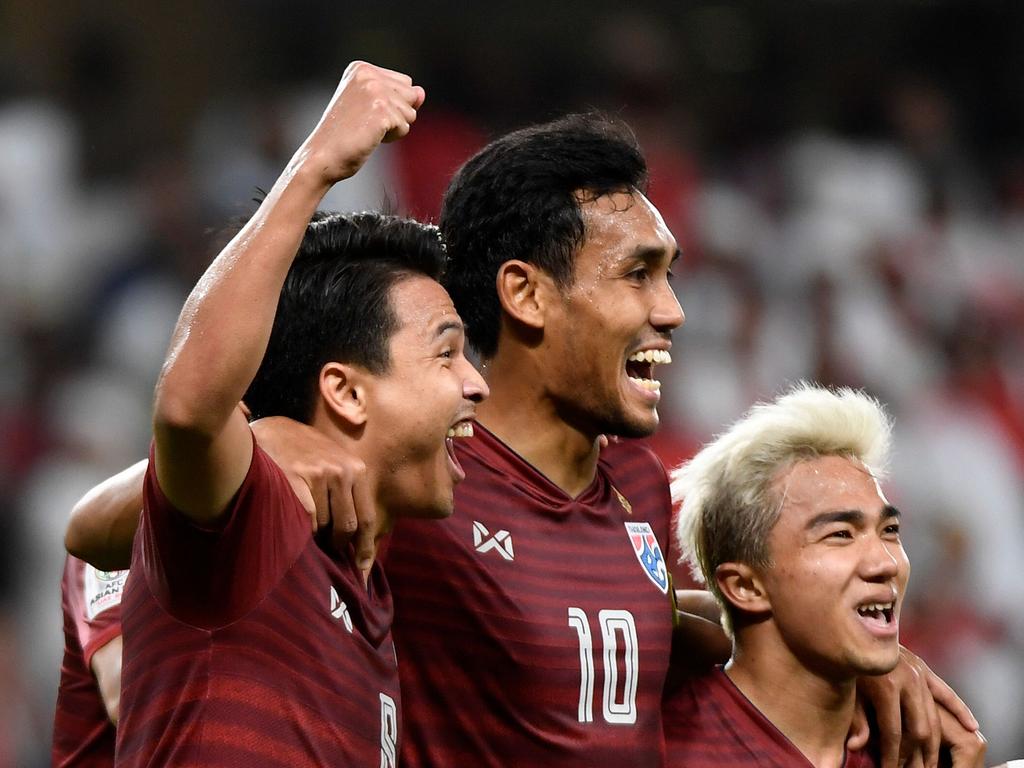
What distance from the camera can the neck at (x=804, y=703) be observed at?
339 cm

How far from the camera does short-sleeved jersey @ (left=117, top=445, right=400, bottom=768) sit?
7.38ft

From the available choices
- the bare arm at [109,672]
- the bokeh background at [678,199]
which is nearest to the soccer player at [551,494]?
the bare arm at [109,672]

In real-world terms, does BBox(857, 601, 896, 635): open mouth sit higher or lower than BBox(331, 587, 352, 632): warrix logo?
lower

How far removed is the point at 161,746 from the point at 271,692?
0.57ft

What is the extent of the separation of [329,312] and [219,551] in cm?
62

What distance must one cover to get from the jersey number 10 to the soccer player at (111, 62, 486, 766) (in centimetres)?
50

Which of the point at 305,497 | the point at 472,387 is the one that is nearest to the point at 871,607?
the point at 472,387

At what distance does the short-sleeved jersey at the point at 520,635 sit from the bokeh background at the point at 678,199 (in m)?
3.22

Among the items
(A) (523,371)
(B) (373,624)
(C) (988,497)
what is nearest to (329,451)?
(B) (373,624)

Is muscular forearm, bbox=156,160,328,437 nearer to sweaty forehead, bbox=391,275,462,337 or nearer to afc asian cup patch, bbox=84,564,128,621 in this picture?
sweaty forehead, bbox=391,275,462,337

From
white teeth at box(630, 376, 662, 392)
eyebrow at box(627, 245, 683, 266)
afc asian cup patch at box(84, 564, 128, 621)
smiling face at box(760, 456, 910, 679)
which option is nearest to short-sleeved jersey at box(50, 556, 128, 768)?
afc asian cup patch at box(84, 564, 128, 621)

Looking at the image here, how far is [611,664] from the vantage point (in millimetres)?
3145

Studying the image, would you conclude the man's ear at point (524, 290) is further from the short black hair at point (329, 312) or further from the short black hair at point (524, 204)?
the short black hair at point (329, 312)

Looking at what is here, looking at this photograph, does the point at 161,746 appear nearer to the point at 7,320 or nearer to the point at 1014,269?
the point at 7,320
